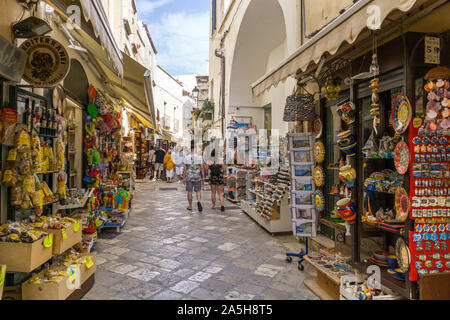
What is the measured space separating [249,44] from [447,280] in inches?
380

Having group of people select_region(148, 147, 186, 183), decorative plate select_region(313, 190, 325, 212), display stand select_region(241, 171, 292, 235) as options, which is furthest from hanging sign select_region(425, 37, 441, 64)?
group of people select_region(148, 147, 186, 183)

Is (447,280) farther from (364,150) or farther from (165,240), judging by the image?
(165,240)

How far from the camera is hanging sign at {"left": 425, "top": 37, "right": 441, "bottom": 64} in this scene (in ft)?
8.23

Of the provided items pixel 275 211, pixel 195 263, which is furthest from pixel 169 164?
pixel 195 263

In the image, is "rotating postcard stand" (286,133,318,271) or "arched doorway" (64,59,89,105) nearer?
"rotating postcard stand" (286,133,318,271)

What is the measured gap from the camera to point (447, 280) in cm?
252

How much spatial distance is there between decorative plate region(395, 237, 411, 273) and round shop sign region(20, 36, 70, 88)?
377cm

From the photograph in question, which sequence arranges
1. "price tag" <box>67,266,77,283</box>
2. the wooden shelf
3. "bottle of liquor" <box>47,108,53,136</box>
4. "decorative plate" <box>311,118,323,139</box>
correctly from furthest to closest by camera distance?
"decorative plate" <box>311,118,323,139</box> < "bottle of liquor" <box>47,108,53,136</box> < the wooden shelf < "price tag" <box>67,266,77,283</box>

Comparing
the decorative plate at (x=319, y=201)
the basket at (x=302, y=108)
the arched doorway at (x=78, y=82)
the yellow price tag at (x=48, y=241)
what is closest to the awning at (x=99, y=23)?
the arched doorway at (x=78, y=82)

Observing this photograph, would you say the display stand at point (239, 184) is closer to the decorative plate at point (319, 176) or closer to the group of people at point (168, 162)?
the decorative plate at point (319, 176)

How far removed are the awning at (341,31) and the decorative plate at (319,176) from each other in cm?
143

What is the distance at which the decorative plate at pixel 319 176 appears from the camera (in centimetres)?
409

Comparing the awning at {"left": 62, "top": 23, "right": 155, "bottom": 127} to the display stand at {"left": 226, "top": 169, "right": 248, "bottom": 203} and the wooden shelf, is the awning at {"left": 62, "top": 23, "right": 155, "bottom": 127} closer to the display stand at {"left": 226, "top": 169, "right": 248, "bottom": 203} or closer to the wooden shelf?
the display stand at {"left": 226, "top": 169, "right": 248, "bottom": 203}

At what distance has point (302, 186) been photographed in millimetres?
4316
